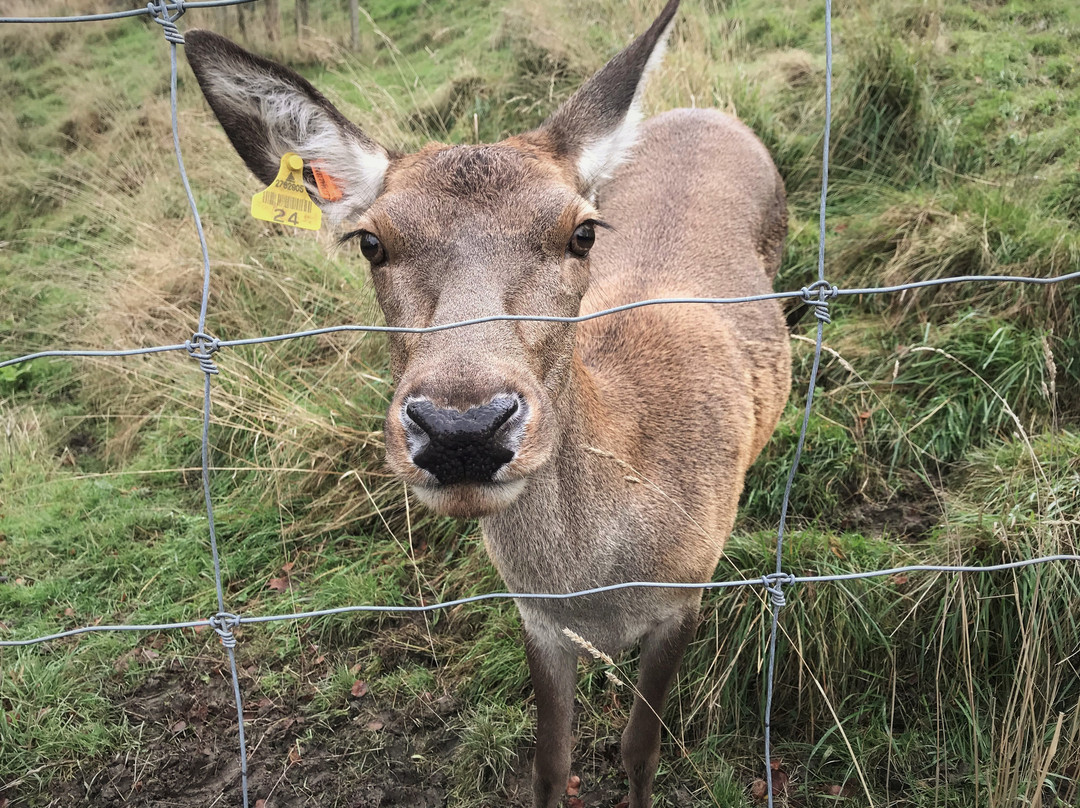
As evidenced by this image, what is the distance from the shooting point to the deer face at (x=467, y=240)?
5.65ft

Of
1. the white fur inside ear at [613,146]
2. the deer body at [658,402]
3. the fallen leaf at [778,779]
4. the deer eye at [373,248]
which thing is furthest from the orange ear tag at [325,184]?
the fallen leaf at [778,779]

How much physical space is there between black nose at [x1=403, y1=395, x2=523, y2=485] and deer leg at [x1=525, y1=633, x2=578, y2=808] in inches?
41.2

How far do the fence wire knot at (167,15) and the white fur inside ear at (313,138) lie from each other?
1.26 feet

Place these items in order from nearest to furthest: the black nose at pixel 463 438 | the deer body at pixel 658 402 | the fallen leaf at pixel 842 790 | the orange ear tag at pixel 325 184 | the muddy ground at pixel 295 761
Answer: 1. the black nose at pixel 463 438
2. the deer body at pixel 658 402
3. the orange ear tag at pixel 325 184
4. the fallen leaf at pixel 842 790
5. the muddy ground at pixel 295 761

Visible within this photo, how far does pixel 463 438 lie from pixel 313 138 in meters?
1.28

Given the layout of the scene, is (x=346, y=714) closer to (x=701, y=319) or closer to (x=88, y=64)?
(x=701, y=319)

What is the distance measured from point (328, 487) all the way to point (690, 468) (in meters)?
2.20

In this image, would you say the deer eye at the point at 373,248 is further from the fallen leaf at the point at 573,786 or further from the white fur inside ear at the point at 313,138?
the fallen leaf at the point at 573,786

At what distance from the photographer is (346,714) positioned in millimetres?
3311

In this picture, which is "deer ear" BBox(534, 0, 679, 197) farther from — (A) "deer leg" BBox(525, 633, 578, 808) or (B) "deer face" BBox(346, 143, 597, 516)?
(A) "deer leg" BBox(525, 633, 578, 808)

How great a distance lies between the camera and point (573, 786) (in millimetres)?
3031

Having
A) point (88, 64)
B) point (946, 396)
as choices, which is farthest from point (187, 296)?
point (88, 64)

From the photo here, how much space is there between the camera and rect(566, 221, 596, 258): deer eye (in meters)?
2.22

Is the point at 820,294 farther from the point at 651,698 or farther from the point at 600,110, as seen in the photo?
the point at 651,698
